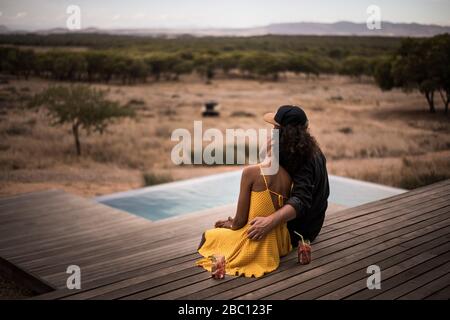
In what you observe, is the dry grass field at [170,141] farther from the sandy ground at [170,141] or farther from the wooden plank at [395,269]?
the wooden plank at [395,269]

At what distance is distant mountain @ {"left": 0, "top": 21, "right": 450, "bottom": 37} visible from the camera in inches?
379

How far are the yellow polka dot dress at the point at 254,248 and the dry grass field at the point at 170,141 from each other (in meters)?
6.30

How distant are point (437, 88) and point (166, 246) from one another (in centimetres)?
736

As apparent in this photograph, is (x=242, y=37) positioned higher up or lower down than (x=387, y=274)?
higher up

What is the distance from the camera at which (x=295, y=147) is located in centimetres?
263

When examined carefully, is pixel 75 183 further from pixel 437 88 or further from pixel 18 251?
pixel 437 88

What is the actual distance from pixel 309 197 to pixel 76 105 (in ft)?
32.2

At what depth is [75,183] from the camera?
9.70m
